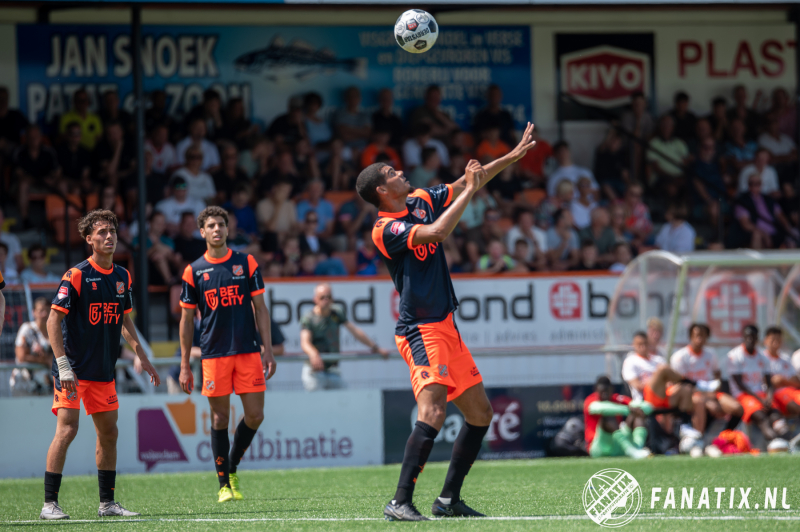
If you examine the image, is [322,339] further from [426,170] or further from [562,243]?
[562,243]

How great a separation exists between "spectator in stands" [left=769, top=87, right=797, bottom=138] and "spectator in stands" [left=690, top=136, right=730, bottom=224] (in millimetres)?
1441

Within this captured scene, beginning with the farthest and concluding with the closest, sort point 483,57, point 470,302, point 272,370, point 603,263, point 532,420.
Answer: point 483,57, point 603,263, point 470,302, point 532,420, point 272,370

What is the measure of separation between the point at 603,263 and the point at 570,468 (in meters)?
5.54

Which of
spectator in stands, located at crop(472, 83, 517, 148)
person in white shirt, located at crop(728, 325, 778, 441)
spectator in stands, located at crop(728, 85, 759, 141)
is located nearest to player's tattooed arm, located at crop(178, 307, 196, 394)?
person in white shirt, located at crop(728, 325, 778, 441)

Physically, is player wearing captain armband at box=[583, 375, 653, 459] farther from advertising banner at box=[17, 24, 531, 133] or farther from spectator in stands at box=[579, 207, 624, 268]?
advertising banner at box=[17, 24, 531, 133]

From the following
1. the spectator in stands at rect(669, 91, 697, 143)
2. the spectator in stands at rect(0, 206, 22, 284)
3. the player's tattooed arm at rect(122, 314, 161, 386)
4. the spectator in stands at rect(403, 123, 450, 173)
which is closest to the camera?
the player's tattooed arm at rect(122, 314, 161, 386)

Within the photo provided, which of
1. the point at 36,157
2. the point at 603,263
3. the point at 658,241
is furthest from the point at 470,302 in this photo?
the point at 36,157

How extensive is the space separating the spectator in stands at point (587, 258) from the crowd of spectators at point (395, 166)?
0.07 ft

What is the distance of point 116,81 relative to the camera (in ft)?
53.1

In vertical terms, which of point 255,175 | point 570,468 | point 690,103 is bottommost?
point 570,468

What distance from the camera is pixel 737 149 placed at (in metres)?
17.4

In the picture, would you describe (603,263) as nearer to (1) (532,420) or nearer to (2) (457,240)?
(2) (457,240)

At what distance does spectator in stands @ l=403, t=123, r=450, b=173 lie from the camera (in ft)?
52.7

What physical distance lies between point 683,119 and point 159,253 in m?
→ 9.35
